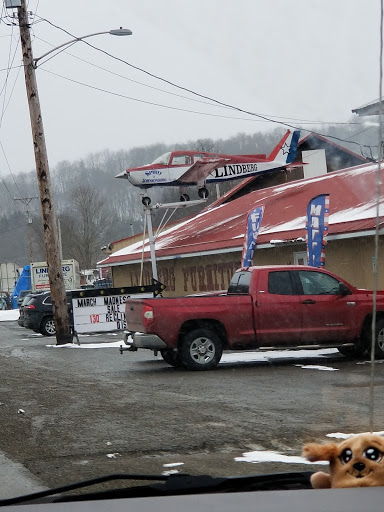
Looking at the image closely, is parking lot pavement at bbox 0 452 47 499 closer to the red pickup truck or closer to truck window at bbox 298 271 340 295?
the red pickup truck

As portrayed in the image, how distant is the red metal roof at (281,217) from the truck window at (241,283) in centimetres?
624

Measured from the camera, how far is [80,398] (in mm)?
12383

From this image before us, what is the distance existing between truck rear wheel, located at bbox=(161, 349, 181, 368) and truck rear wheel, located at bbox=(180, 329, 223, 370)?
27 cm

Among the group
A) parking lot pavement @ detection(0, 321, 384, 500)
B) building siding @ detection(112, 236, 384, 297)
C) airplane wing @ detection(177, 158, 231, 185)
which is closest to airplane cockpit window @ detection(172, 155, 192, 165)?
airplane wing @ detection(177, 158, 231, 185)

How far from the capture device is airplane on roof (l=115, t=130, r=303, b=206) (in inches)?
1428

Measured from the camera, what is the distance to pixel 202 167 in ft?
120

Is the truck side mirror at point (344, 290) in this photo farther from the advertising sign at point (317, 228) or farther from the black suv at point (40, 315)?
the black suv at point (40, 315)

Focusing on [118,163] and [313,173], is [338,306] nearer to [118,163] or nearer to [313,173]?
[118,163]

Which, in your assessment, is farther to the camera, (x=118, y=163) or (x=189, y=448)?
(x=118, y=163)

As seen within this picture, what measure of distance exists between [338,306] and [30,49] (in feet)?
46.2

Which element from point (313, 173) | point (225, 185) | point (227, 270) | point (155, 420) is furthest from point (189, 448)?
point (225, 185)

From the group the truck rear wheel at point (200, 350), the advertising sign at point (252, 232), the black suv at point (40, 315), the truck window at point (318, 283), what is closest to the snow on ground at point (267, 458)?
the truck rear wheel at point (200, 350)

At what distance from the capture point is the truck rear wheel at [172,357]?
649 inches

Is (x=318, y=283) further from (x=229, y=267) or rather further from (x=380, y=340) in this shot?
(x=229, y=267)
